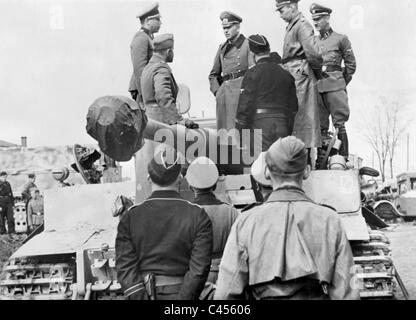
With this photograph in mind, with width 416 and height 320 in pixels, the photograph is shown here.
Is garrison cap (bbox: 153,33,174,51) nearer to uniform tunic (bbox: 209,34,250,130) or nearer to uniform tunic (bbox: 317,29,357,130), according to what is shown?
uniform tunic (bbox: 209,34,250,130)

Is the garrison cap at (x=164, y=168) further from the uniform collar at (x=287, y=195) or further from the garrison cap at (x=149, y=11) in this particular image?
the garrison cap at (x=149, y=11)

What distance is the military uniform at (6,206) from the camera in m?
14.3

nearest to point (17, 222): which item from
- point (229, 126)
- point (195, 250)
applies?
point (229, 126)

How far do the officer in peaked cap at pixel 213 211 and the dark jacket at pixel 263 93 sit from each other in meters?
1.12

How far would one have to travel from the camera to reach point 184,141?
248 inches

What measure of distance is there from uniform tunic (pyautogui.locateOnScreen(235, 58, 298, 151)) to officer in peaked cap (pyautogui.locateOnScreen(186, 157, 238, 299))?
1091mm

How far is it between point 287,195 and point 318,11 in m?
4.33

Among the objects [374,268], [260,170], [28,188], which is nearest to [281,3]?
[260,170]

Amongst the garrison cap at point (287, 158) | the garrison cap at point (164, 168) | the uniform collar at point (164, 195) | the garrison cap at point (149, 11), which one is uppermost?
the garrison cap at point (149, 11)

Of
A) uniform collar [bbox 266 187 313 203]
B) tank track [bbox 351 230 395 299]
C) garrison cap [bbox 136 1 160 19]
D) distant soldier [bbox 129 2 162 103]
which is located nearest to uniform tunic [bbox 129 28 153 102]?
distant soldier [bbox 129 2 162 103]

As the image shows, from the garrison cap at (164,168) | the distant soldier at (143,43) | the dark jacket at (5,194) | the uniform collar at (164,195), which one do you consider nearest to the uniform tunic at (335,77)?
the distant soldier at (143,43)
